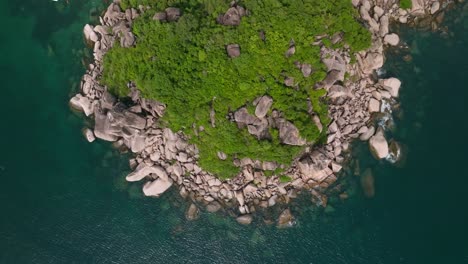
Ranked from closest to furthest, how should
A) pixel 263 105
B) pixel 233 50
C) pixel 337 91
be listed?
pixel 233 50 < pixel 263 105 < pixel 337 91

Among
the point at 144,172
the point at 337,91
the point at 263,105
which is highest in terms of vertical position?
the point at 263,105

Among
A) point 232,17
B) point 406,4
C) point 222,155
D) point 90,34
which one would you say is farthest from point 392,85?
point 90,34

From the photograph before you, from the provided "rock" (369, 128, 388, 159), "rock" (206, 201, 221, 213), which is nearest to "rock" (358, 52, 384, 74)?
"rock" (369, 128, 388, 159)

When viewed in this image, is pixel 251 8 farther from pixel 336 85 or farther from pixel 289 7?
pixel 336 85

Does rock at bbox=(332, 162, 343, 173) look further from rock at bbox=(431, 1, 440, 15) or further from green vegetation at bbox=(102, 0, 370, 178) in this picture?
rock at bbox=(431, 1, 440, 15)

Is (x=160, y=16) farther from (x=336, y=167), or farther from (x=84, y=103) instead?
(x=336, y=167)
